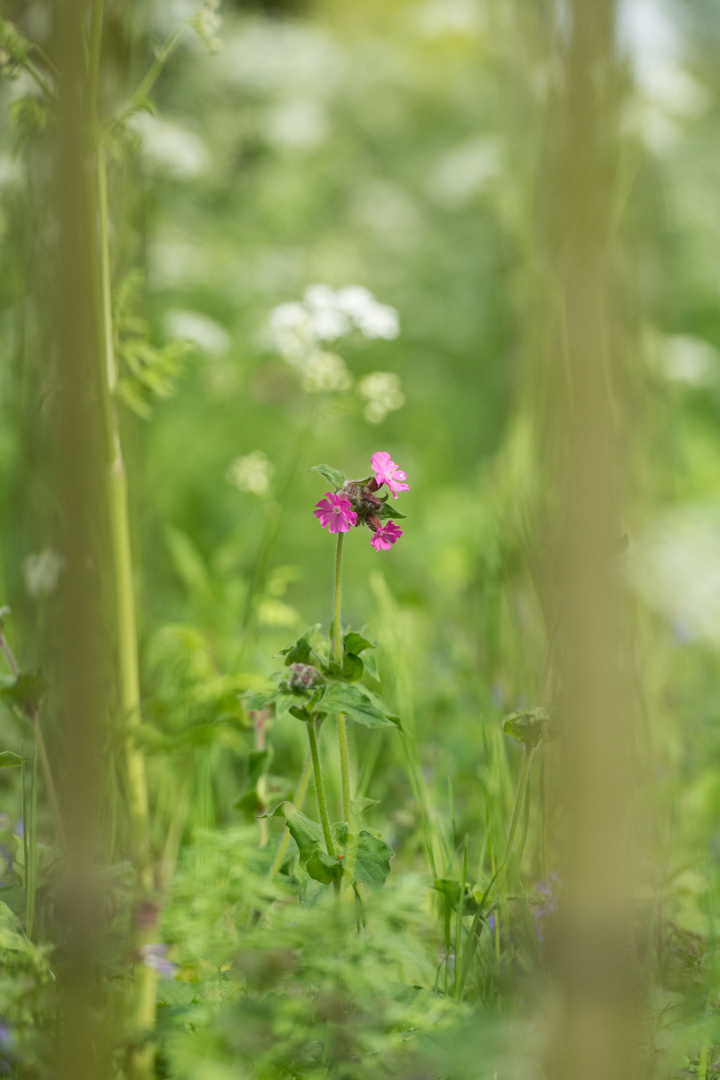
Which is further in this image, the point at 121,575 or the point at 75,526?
the point at 121,575

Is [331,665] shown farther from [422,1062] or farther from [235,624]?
[235,624]

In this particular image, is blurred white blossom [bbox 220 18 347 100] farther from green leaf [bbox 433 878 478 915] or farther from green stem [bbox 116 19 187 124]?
green leaf [bbox 433 878 478 915]

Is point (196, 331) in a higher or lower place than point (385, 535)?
higher

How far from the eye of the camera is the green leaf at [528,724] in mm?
773

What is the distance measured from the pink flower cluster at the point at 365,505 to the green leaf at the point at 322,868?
0.28 metres

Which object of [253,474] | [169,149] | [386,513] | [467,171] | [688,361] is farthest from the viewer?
[467,171]

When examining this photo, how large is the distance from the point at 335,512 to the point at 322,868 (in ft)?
1.06

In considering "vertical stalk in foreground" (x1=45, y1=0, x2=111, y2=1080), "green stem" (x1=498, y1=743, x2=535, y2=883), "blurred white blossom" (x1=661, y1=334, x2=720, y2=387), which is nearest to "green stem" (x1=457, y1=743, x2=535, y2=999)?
"green stem" (x1=498, y1=743, x2=535, y2=883)

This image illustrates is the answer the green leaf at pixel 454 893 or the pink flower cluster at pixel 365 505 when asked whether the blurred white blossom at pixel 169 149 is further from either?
the green leaf at pixel 454 893

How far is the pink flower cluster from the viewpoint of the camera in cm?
80

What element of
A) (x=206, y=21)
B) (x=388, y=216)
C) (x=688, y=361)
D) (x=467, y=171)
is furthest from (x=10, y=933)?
(x=388, y=216)

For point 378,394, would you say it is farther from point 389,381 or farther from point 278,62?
point 278,62

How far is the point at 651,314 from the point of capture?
1.54 m

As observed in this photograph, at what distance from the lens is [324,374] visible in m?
1.45
